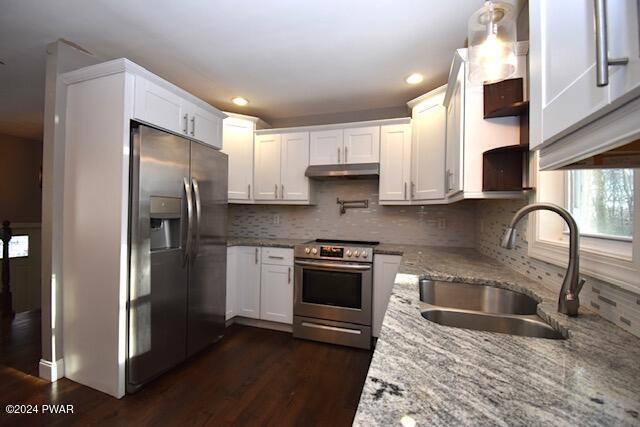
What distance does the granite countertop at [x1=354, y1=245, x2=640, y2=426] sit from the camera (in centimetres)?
45

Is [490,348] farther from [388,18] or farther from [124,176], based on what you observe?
[124,176]

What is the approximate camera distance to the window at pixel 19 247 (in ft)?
13.9

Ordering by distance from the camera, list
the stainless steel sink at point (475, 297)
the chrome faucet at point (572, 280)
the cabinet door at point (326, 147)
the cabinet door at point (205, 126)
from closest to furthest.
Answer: the chrome faucet at point (572, 280) < the stainless steel sink at point (475, 297) < the cabinet door at point (205, 126) < the cabinet door at point (326, 147)

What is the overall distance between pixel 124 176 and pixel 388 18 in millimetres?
1910

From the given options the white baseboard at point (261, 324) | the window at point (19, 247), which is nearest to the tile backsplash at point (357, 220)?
the white baseboard at point (261, 324)

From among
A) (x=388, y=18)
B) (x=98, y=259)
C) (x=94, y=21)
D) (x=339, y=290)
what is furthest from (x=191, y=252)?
(x=388, y=18)

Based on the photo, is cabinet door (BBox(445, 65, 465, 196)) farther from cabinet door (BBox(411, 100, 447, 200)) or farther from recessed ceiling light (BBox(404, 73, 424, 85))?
recessed ceiling light (BBox(404, 73, 424, 85))

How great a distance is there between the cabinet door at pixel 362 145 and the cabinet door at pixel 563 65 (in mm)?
2193

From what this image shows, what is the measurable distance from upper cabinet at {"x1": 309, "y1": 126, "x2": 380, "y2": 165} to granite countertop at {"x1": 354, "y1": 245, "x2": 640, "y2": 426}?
2219 millimetres

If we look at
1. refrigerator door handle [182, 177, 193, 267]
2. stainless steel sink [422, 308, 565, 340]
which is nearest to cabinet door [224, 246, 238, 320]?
refrigerator door handle [182, 177, 193, 267]

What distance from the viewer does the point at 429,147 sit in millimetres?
2453

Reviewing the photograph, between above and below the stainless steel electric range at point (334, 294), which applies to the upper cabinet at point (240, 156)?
above

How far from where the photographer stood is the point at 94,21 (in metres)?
1.77

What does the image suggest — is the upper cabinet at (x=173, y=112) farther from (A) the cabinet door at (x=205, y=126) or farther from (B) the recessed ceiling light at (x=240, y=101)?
(B) the recessed ceiling light at (x=240, y=101)
